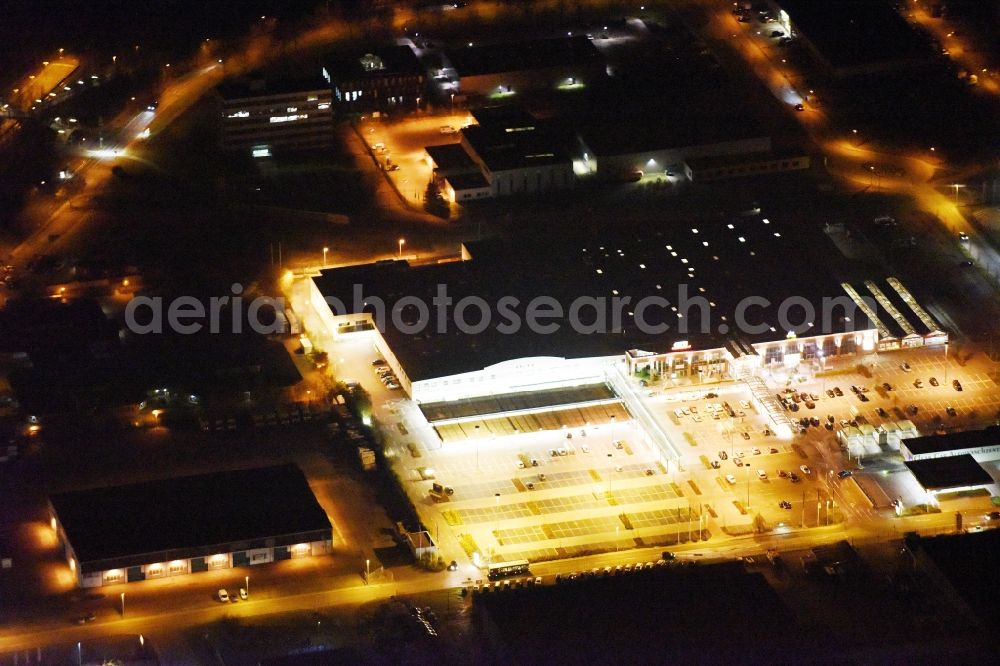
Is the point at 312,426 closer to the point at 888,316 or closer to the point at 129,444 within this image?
the point at 129,444

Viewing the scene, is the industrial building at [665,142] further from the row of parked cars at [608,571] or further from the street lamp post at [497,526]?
the row of parked cars at [608,571]

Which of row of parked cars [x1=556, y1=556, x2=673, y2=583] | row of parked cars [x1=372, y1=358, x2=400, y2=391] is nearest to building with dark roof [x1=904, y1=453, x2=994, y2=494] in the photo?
row of parked cars [x1=556, y1=556, x2=673, y2=583]

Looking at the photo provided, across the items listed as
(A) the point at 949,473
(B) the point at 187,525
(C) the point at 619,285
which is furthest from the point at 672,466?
(B) the point at 187,525

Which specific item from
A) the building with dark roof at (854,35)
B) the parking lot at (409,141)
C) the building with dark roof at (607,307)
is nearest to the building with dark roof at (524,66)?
the parking lot at (409,141)

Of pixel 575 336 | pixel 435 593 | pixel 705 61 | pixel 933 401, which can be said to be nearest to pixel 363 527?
pixel 435 593

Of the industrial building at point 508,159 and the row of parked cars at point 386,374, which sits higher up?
the industrial building at point 508,159

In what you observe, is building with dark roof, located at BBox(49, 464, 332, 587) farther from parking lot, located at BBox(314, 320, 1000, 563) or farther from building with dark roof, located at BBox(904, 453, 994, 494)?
building with dark roof, located at BBox(904, 453, 994, 494)
